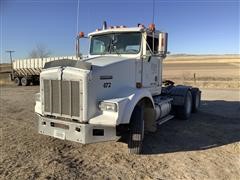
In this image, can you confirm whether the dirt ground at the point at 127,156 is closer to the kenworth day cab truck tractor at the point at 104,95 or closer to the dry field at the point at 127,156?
the dry field at the point at 127,156

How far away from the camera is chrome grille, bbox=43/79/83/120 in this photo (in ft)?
18.3

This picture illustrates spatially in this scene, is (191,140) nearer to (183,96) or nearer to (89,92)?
(183,96)

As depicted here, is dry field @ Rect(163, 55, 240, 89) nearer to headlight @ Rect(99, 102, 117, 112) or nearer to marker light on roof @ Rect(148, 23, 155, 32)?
marker light on roof @ Rect(148, 23, 155, 32)

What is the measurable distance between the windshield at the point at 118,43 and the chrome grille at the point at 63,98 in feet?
6.91

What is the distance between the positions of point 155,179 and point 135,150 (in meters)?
1.26

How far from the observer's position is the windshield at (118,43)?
23.9ft

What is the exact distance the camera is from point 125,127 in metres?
5.98

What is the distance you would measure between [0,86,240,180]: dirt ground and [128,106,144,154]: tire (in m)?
0.17

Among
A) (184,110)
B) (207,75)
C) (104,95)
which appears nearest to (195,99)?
(184,110)

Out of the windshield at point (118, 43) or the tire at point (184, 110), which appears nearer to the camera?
the windshield at point (118, 43)

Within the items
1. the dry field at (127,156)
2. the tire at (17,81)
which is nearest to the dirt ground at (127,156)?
the dry field at (127,156)

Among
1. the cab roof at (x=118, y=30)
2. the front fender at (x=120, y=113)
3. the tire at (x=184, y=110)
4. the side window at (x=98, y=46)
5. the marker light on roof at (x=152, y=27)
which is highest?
the marker light on roof at (x=152, y=27)

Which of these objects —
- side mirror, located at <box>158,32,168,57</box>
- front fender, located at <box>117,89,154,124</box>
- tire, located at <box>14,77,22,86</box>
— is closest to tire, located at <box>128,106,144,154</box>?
front fender, located at <box>117,89,154,124</box>

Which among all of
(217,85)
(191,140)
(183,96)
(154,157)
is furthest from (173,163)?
(217,85)
